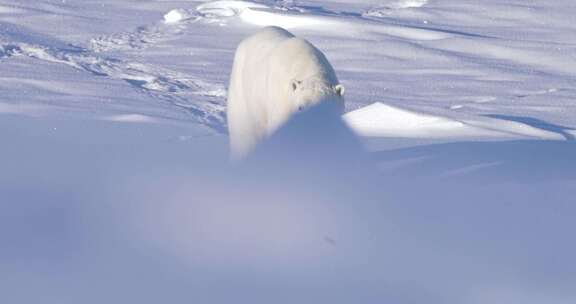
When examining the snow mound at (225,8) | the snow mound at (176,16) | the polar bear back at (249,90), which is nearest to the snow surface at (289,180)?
the polar bear back at (249,90)

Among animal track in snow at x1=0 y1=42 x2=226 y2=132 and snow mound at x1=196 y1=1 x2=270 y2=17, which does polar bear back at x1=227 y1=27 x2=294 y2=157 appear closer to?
animal track in snow at x1=0 y1=42 x2=226 y2=132

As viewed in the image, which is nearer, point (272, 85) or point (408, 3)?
point (272, 85)

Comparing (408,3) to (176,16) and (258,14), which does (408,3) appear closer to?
(258,14)

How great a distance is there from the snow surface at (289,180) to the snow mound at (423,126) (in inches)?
0.5

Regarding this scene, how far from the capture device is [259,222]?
3.14 metres

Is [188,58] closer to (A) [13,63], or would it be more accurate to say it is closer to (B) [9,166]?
(A) [13,63]

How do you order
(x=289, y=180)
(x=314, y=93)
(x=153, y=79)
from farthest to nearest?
1. (x=153, y=79)
2. (x=314, y=93)
3. (x=289, y=180)

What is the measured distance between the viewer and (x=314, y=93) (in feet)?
12.3

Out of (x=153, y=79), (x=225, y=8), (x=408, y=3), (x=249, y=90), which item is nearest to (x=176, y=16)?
(x=225, y=8)

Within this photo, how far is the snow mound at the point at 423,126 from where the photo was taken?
532cm

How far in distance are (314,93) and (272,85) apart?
315mm

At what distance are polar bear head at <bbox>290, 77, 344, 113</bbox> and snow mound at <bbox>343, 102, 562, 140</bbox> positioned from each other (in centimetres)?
143

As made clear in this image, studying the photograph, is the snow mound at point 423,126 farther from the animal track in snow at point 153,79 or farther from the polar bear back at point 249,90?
the polar bear back at point 249,90

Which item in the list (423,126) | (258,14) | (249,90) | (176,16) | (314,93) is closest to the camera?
(314,93)
